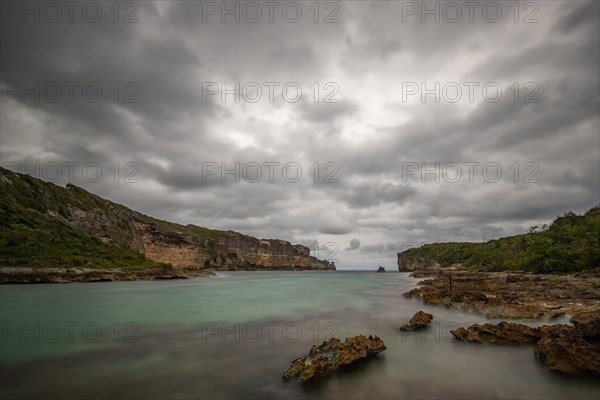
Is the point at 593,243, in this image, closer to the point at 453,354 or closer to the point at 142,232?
the point at 453,354

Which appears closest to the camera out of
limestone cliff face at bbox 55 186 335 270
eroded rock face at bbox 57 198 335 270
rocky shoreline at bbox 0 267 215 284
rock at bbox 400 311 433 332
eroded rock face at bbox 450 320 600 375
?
eroded rock face at bbox 450 320 600 375

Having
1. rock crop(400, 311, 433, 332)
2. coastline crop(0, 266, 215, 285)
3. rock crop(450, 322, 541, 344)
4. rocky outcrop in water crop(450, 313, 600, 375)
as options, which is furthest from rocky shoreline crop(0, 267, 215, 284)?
rock crop(450, 322, 541, 344)

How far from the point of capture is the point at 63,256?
45.5 metres

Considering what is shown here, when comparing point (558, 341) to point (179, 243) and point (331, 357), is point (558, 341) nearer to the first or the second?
point (331, 357)

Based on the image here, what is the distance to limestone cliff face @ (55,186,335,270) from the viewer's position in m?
71.0

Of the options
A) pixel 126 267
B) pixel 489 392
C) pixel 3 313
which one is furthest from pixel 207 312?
pixel 126 267

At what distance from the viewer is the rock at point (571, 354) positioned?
7.50 m

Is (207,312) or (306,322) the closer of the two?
(306,322)

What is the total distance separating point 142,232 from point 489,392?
346 feet

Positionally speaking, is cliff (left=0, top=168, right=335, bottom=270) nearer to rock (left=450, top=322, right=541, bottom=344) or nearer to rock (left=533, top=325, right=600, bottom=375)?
rock (left=450, top=322, right=541, bottom=344)

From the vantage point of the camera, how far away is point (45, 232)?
162 ft

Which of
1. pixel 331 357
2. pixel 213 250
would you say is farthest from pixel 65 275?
pixel 213 250

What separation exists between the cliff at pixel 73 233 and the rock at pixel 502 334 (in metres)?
50.6

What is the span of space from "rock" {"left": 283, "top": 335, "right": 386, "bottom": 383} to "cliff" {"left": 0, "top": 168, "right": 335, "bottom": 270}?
1831 inches
